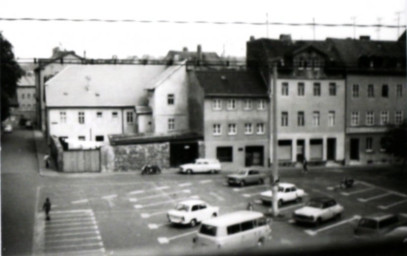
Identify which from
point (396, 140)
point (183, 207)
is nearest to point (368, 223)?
point (183, 207)

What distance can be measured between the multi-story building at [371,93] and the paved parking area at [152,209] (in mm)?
2671

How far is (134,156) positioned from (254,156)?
3.68m

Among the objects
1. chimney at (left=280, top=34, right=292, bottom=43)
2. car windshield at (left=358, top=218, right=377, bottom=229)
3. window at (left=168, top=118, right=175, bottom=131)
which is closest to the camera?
car windshield at (left=358, top=218, right=377, bottom=229)

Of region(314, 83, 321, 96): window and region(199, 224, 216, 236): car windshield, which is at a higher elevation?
region(314, 83, 321, 96): window

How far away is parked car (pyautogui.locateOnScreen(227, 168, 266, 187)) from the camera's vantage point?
1109cm

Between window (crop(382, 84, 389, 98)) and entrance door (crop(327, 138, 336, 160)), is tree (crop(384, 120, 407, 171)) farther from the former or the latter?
entrance door (crop(327, 138, 336, 160))

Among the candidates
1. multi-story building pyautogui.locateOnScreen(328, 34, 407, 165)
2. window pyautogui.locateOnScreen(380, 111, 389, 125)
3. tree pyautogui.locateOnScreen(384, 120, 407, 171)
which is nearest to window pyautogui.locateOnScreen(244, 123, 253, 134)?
multi-story building pyautogui.locateOnScreen(328, 34, 407, 165)

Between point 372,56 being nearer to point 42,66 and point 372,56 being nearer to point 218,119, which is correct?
point 218,119

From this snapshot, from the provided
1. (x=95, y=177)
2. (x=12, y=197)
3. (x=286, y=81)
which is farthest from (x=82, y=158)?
(x=286, y=81)

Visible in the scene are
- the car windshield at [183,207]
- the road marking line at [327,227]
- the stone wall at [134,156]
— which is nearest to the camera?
the road marking line at [327,227]

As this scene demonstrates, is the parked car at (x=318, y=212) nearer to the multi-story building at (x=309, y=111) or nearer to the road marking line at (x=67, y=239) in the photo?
the road marking line at (x=67, y=239)

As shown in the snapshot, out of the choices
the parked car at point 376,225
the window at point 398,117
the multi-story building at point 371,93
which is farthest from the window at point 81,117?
the parked car at point 376,225

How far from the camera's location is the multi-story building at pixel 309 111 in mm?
14320

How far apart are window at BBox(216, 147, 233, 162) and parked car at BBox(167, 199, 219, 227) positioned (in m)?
5.68
